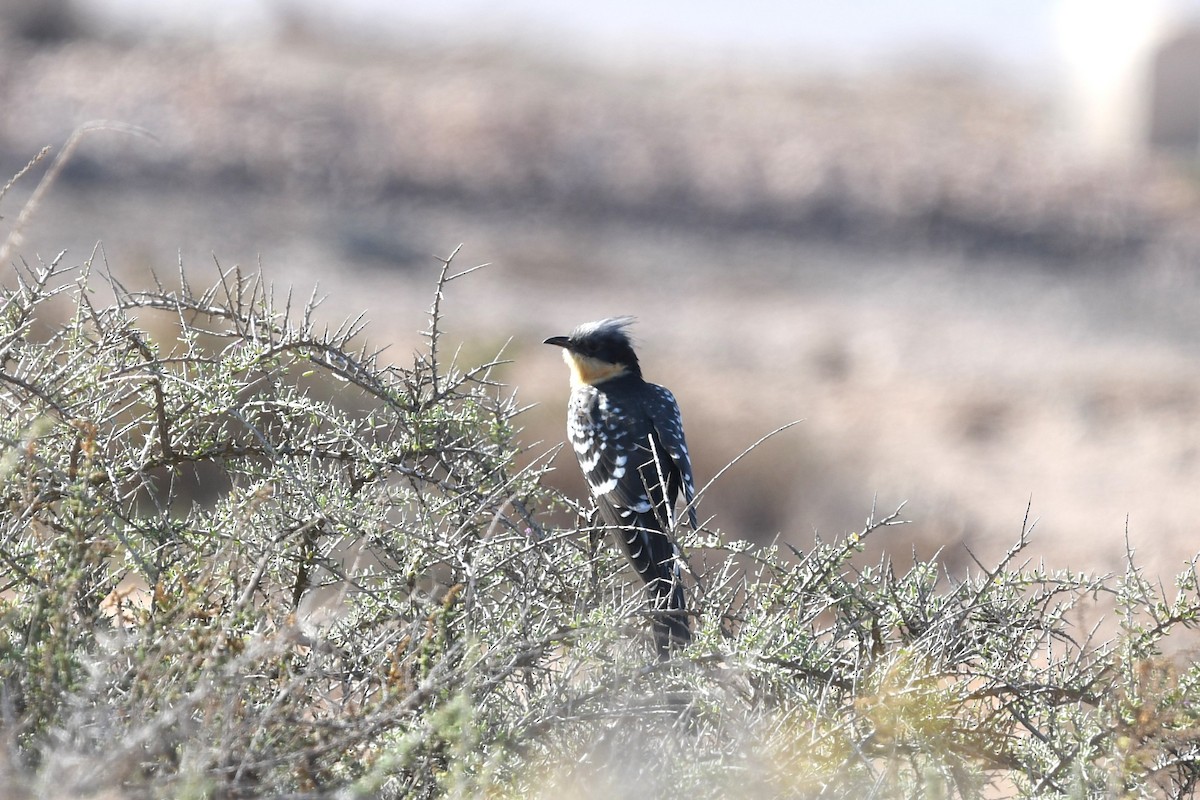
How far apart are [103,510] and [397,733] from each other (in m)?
0.86

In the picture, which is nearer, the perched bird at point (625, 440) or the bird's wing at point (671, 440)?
the perched bird at point (625, 440)

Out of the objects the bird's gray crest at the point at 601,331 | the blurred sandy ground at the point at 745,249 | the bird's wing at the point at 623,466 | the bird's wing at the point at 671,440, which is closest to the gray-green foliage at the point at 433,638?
the bird's wing at the point at 623,466

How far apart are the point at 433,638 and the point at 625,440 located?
8.77 feet

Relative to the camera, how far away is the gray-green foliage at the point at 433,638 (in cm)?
301

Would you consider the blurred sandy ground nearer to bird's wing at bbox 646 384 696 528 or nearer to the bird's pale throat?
the bird's pale throat

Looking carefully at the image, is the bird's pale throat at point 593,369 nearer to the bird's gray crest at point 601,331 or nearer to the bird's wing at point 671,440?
the bird's gray crest at point 601,331

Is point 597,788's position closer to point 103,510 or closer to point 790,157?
point 103,510

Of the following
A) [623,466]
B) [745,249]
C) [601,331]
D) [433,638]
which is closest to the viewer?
[433,638]

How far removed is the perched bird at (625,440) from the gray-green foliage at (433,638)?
107 cm

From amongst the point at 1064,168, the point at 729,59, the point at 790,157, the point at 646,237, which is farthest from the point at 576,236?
the point at 729,59

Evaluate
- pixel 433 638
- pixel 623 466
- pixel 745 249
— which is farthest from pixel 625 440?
pixel 745 249

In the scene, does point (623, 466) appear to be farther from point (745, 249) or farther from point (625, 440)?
point (745, 249)

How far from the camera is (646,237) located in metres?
25.3

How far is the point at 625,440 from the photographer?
19.4 ft
